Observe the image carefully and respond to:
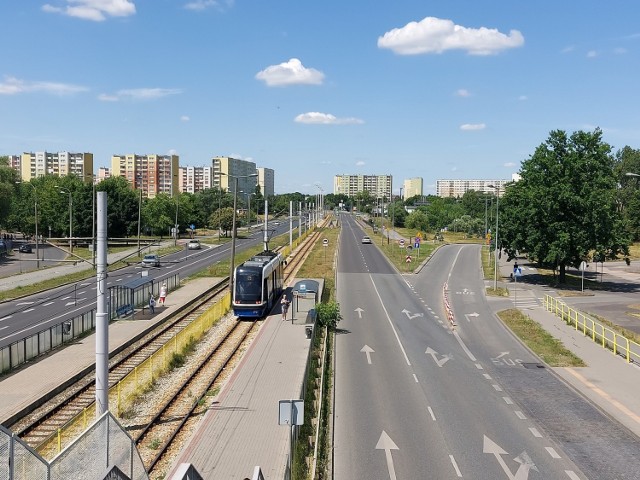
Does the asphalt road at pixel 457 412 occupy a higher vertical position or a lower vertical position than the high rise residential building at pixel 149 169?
lower

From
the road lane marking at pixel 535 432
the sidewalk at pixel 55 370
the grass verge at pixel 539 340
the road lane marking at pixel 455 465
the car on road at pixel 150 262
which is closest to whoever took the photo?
the road lane marking at pixel 455 465

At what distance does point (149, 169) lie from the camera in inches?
7618

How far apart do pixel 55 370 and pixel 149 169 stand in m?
178

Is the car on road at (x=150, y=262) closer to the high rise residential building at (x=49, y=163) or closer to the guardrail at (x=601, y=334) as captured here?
the guardrail at (x=601, y=334)

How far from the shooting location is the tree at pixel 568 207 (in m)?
47.8

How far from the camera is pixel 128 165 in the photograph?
195875 millimetres

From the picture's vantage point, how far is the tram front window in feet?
109

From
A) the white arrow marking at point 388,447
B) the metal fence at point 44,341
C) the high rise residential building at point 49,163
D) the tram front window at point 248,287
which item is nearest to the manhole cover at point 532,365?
the white arrow marking at point 388,447

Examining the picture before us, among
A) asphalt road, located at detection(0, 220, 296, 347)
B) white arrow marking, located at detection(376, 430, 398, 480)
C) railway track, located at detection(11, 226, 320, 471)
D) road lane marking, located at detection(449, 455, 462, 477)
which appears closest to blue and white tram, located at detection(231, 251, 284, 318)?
railway track, located at detection(11, 226, 320, 471)

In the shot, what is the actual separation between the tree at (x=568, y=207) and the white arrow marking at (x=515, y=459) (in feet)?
112

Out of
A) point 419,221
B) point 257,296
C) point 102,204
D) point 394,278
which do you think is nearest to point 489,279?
point 394,278

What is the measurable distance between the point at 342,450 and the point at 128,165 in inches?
7577

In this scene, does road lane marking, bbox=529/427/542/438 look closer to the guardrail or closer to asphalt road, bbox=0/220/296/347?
the guardrail

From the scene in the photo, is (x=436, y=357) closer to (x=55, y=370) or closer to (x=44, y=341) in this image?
(x=55, y=370)
